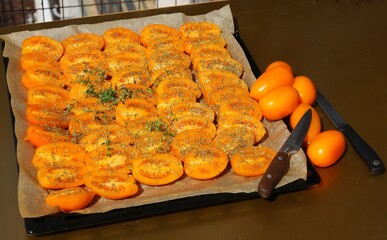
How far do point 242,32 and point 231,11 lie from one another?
0.12 m

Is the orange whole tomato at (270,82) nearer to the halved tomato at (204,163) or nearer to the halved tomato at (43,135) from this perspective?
the halved tomato at (204,163)

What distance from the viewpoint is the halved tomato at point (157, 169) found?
1.31 meters

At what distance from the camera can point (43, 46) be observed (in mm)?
1682

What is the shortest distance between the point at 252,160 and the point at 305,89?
0.30 metres

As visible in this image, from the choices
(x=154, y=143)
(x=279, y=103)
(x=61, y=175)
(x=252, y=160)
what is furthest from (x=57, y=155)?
(x=279, y=103)

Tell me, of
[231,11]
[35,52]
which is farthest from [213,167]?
[231,11]

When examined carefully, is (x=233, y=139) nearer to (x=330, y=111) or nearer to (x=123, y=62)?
(x=330, y=111)

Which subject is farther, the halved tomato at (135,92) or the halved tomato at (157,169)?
the halved tomato at (135,92)

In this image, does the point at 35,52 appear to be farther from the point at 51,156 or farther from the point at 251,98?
the point at 251,98

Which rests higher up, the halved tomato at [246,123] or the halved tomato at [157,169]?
the halved tomato at [246,123]

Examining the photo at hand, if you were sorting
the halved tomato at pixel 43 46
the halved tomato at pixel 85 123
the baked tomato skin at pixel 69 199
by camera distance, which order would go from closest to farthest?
the baked tomato skin at pixel 69 199 < the halved tomato at pixel 85 123 < the halved tomato at pixel 43 46

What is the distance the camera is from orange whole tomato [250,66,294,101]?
1.54 metres

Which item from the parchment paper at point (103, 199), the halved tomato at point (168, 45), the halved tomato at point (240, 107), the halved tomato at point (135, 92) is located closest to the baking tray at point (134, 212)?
the parchment paper at point (103, 199)

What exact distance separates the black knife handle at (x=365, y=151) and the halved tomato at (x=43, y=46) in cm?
77
